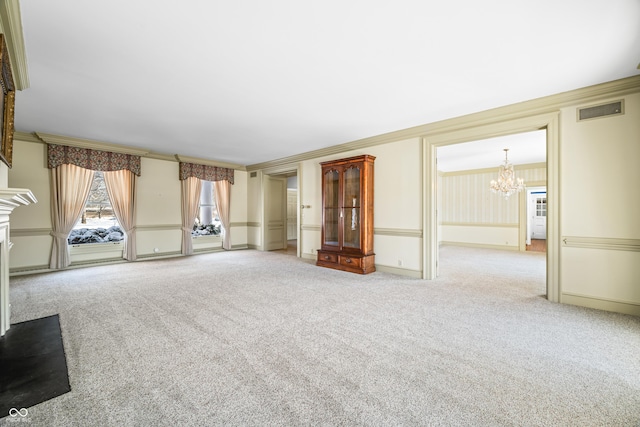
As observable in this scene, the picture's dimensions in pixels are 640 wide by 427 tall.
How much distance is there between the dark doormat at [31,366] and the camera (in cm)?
157

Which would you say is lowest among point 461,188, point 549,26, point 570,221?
point 570,221

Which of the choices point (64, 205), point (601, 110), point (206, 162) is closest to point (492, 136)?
point (601, 110)

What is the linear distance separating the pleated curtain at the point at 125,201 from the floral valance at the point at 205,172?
3.35ft

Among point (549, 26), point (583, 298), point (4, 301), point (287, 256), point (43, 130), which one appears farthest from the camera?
point (287, 256)

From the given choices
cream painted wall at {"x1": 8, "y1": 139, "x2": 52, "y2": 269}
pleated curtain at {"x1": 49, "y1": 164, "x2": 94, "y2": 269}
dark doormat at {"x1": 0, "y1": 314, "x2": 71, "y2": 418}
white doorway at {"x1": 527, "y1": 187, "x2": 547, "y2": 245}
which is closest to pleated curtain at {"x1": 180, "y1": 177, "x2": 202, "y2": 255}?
pleated curtain at {"x1": 49, "y1": 164, "x2": 94, "y2": 269}

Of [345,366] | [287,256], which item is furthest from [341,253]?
[345,366]

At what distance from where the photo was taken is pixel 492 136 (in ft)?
12.1

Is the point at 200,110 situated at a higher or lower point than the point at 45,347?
higher

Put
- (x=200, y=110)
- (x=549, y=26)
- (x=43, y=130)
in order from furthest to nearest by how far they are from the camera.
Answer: (x=43, y=130) < (x=200, y=110) < (x=549, y=26)

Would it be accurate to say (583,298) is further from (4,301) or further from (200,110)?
(4,301)

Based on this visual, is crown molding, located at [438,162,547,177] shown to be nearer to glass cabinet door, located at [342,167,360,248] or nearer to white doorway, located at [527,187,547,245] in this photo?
white doorway, located at [527,187,547,245]

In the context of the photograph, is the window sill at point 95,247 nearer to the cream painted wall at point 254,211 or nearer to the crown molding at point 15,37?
the cream painted wall at point 254,211

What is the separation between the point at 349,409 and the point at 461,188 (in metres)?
8.53

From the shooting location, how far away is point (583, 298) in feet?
9.96
